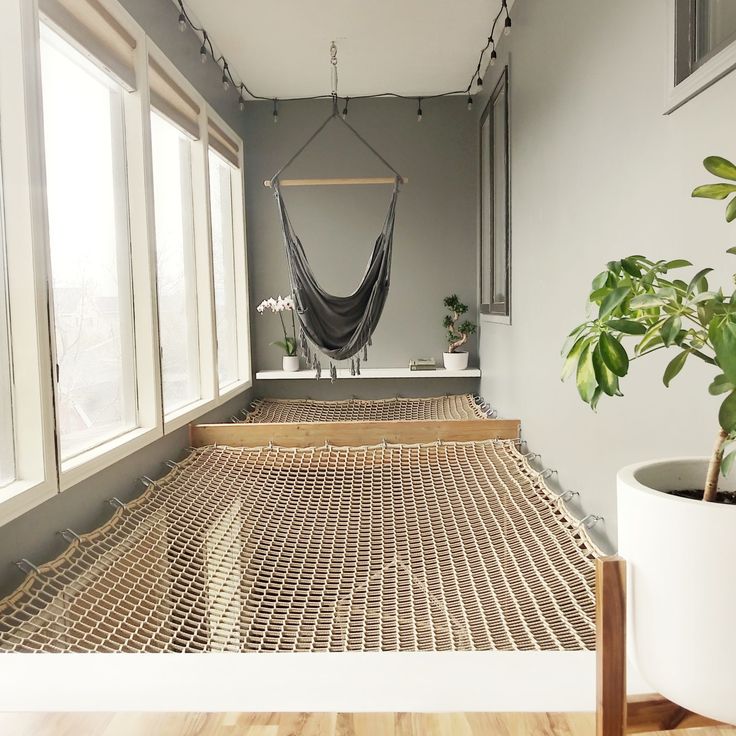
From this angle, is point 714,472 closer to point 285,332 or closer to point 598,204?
point 598,204

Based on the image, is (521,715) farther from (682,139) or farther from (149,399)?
(149,399)

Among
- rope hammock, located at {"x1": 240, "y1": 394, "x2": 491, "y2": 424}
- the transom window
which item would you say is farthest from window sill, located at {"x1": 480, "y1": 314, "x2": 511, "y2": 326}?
the transom window

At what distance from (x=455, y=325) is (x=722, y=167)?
381 cm

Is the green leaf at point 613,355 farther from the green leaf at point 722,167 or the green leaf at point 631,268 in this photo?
the green leaf at point 722,167

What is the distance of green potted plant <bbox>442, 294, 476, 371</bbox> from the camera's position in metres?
4.24

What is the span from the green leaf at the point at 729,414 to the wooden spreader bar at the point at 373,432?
85.4 inches

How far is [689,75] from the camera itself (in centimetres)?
125

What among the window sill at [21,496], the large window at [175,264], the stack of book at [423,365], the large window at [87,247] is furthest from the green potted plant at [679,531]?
the stack of book at [423,365]

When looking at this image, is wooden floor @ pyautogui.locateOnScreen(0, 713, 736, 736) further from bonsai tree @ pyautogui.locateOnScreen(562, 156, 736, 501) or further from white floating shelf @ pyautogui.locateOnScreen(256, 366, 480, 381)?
white floating shelf @ pyautogui.locateOnScreen(256, 366, 480, 381)

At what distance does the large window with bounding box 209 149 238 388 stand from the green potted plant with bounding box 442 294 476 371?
138 cm

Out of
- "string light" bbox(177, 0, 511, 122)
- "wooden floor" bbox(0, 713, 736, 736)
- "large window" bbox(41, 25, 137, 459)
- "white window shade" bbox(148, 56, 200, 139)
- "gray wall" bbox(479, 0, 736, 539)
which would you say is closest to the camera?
"wooden floor" bbox(0, 713, 736, 736)

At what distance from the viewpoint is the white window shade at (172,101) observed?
8.22 feet

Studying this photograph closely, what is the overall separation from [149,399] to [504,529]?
1.36 meters

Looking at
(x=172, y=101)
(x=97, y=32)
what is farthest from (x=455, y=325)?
(x=97, y=32)
